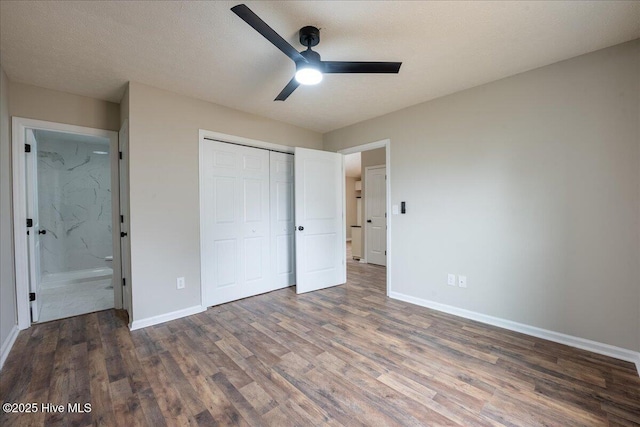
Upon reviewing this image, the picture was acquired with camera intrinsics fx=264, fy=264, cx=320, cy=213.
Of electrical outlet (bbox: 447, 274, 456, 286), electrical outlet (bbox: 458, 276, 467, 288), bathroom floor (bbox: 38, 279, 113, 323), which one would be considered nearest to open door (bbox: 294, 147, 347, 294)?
electrical outlet (bbox: 447, 274, 456, 286)

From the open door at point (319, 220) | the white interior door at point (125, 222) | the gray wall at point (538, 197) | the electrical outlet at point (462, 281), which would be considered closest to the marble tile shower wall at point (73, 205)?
the white interior door at point (125, 222)

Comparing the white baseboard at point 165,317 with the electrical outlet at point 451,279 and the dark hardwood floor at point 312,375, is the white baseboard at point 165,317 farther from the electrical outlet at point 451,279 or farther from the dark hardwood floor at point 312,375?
the electrical outlet at point 451,279

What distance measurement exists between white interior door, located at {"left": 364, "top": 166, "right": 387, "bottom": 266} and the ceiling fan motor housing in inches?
157

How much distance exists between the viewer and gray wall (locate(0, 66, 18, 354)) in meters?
2.18

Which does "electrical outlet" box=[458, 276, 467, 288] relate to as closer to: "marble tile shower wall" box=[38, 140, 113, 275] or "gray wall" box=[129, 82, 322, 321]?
"gray wall" box=[129, 82, 322, 321]

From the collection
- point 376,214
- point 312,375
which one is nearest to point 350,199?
point 376,214

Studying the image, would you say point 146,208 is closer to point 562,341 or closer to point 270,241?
point 270,241

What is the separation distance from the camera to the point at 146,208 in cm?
267

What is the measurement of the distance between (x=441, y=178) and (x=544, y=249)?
116 cm

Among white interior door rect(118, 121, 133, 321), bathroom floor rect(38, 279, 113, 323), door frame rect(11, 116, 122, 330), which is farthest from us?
bathroom floor rect(38, 279, 113, 323)

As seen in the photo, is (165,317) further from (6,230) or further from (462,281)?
(462,281)

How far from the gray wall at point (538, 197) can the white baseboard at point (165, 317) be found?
8.47 ft

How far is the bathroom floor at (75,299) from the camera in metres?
3.05

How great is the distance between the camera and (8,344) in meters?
2.21
